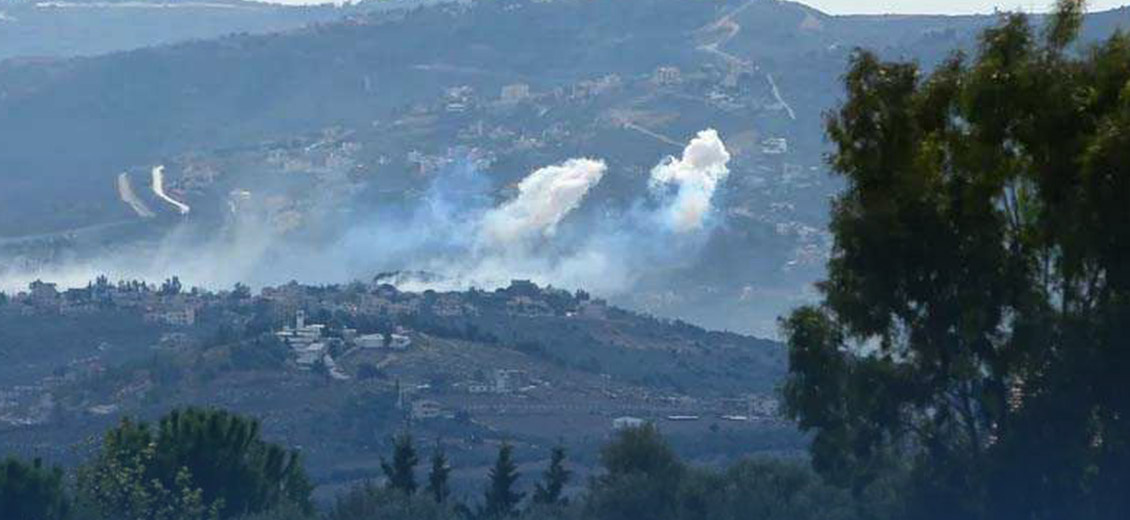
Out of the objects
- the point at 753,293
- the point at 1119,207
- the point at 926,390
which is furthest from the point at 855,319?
the point at 753,293

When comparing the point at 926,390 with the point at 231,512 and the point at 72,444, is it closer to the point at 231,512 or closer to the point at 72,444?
the point at 231,512

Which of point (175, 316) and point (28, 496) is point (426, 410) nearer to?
point (175, 316)

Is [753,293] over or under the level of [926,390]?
over

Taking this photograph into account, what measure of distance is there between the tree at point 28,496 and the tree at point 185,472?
61cm

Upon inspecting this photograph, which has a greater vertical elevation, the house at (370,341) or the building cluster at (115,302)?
the building cluster at (115,302)

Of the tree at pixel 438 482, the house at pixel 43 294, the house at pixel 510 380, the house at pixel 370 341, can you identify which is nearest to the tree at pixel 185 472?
the tree at pixel 438 482

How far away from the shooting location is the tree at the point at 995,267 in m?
38.2

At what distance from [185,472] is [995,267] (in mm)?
25288

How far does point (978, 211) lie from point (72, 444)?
232 feet

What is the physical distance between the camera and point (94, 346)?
146625 millimetres

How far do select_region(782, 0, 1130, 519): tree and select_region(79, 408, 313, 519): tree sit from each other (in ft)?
71.0

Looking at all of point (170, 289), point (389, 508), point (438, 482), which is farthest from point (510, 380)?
point (389, 508)

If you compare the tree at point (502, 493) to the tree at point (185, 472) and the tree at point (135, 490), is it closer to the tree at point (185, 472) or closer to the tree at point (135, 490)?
the tree at point (185, 472)

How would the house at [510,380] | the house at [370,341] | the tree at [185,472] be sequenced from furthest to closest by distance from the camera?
the house at [370,341] < the house at [510,380] < the tree at [185,472]
